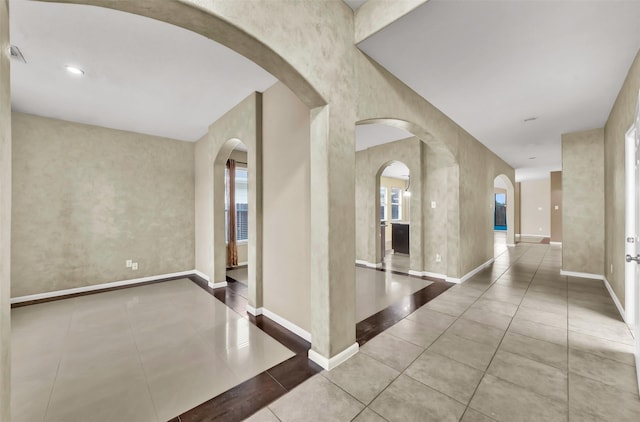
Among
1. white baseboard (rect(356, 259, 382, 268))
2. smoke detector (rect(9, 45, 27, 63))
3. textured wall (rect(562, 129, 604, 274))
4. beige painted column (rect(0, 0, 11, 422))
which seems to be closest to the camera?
beige painted column (rect(0, 0, 11, 422))

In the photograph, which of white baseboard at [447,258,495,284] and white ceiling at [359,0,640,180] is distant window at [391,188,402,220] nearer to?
white baseboard at [447,258,495,284]

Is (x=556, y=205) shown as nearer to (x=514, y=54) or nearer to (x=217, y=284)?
(x=514, y=54)

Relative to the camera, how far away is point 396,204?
11.6 m

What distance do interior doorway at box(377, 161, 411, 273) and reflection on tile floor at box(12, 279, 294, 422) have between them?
400 cm

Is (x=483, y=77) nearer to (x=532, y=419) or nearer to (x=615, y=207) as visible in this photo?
(x=615, y=207)

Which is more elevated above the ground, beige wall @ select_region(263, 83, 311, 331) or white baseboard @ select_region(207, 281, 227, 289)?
beige wall @ select_region(263, 83, 311, 331)

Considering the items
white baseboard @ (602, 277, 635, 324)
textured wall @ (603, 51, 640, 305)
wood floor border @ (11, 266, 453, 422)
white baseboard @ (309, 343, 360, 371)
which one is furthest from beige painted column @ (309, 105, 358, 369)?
white baseboard @ (602, 277, 635, 324)

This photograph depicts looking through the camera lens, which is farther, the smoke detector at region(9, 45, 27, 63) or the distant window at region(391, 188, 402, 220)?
the distant window at region(391, 188, 402, 220)

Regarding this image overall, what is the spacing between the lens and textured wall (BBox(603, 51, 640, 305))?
2.73m

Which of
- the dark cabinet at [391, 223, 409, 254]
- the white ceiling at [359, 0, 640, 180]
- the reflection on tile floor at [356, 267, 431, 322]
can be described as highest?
the white ceiling at [359, 0, 640, 180]

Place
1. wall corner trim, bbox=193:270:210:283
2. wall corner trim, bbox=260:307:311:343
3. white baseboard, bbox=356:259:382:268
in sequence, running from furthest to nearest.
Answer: white baseboard, bbox=356:259:382:268 < wall corner trim, bbox=193:270:210:283 < wall corner trim, bbox=260:307:311:343

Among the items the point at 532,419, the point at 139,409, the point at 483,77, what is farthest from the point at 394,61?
the point at 139,409

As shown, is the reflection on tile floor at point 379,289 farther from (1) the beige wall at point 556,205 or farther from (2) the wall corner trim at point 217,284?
(1) the beige wall at point 556,205

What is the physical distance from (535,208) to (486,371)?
1274cm
